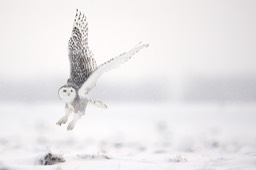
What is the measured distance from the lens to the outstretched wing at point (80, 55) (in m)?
1.77

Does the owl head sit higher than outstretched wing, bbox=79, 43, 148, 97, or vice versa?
outstretched wing, bbox=79, 43, 148, 97

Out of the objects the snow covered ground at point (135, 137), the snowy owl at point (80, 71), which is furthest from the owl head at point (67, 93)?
the snow covered ground at point (135, 137)

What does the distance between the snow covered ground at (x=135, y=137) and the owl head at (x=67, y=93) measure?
374mm

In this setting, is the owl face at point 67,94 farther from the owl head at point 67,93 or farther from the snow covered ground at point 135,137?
the snow covered ground at point 135,137

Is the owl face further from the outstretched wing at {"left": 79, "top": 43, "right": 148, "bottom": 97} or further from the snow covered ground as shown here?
the snow covered ground

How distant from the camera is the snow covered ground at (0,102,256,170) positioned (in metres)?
2.11

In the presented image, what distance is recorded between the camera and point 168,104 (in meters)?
2.54

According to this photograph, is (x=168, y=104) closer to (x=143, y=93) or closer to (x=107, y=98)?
(x=143, y=93)

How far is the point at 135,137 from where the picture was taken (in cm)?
240

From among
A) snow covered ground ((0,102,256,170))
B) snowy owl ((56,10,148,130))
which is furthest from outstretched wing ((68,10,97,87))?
snow covered ground ((0,102,256,170))

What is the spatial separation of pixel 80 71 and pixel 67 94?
0.45ft

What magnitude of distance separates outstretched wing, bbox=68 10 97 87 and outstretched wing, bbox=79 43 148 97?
0.09ft

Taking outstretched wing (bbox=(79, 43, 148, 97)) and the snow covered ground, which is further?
the snow covered ground

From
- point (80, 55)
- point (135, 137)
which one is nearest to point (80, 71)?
point (80, 55)
